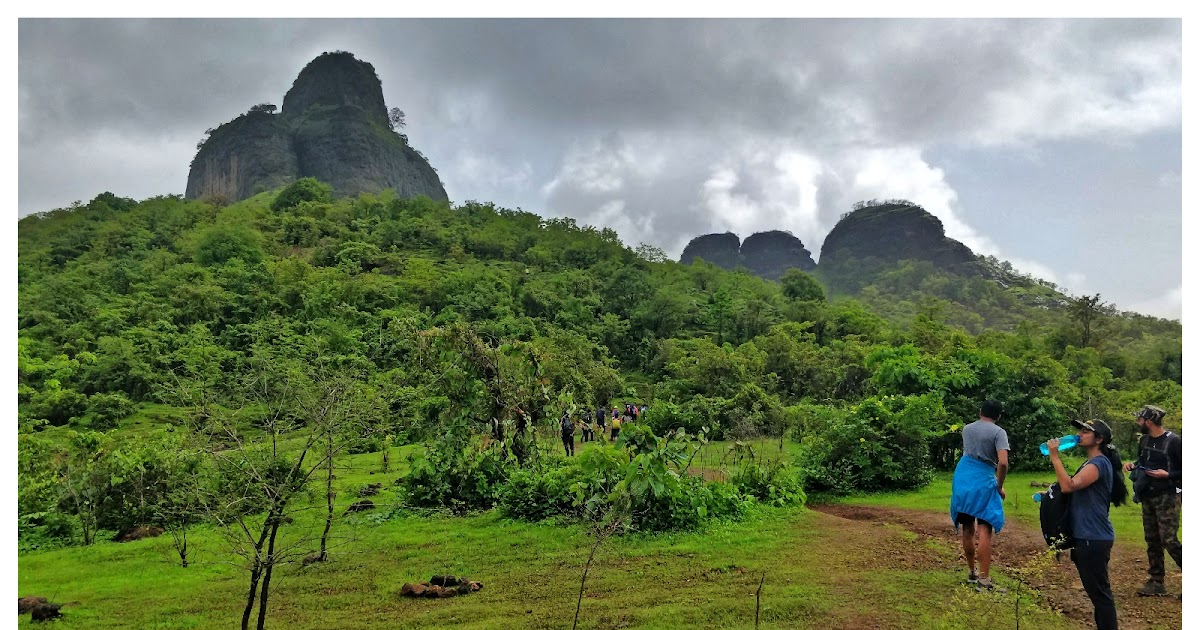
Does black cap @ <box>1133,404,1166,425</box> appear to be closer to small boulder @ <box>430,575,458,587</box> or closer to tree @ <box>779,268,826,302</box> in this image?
small boulder @ <box>430,575,458,587</box>

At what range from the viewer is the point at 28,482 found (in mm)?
10211

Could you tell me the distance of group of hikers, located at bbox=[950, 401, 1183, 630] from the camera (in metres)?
4.57

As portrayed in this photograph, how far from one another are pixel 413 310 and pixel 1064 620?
3727 cm

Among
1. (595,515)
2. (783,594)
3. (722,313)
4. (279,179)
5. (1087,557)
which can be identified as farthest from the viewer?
(279,179)

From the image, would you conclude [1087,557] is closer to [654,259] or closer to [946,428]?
[946,428]

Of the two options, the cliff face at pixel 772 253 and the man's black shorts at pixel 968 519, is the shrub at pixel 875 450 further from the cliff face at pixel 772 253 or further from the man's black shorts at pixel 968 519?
the cliff face at pixel 772 253

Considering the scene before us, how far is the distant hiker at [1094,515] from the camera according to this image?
4.45 meters

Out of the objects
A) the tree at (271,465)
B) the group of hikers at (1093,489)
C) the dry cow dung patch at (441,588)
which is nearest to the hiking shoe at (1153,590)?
the group of hikers at (1093,489)

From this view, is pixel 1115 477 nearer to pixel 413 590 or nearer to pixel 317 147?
pixel 413 590

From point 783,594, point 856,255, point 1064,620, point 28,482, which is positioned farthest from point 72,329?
point 856,255

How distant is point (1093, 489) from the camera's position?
181 inches

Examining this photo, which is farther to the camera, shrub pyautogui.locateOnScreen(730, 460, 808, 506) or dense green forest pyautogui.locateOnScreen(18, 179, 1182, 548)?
shrub pyautogui.locateOnScreen(730, 460, 808, 506)

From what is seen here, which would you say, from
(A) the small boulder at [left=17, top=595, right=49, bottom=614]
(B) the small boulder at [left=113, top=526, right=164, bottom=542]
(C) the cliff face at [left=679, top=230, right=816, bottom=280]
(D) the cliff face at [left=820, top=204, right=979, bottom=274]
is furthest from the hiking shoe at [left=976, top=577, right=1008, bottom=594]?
(C) the cliff face at [left=679, top=230, right=816, bottom=280]

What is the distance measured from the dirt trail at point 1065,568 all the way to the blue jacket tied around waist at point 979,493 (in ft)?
2.87
